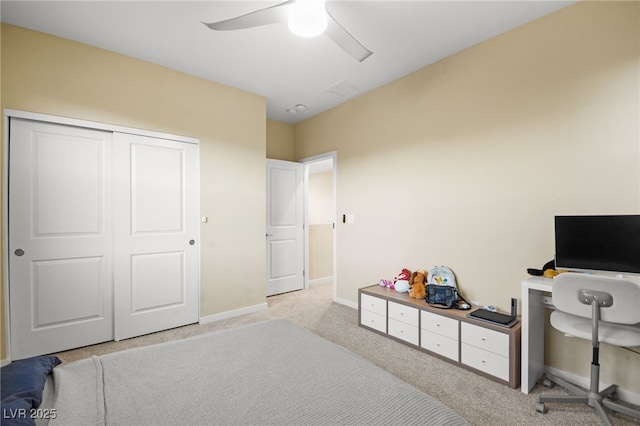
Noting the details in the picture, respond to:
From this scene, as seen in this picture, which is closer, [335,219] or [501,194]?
[501,194]

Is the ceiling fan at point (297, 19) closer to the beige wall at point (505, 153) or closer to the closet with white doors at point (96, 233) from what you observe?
the beige wall at point (505, 153)

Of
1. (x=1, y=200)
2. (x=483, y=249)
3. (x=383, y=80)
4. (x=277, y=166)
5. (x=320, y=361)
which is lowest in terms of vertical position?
(x=320, y=361)

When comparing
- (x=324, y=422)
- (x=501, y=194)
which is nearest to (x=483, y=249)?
(x=501, y=194)

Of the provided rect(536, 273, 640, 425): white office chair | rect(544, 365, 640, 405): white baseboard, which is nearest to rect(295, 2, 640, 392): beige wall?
rect(544, 365, 640, 405): white baseboard

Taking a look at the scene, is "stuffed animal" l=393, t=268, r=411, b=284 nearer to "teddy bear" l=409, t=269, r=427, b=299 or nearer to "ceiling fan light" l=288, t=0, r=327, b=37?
"teddy bear" l=409, t=269, r=427, b=299

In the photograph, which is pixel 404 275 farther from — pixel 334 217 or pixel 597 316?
pixel 597 316

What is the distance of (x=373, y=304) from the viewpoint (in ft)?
10.2

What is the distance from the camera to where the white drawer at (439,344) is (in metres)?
2.43

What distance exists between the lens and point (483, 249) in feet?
8.70

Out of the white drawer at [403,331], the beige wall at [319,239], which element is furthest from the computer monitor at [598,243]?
the beige wall at [319,239]

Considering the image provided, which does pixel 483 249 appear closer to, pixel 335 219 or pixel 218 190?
pixel 335 219

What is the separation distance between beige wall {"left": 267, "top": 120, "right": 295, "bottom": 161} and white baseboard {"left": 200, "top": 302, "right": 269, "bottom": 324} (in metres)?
2.27

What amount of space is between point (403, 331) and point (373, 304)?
41 cm

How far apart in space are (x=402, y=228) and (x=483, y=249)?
87 cm
